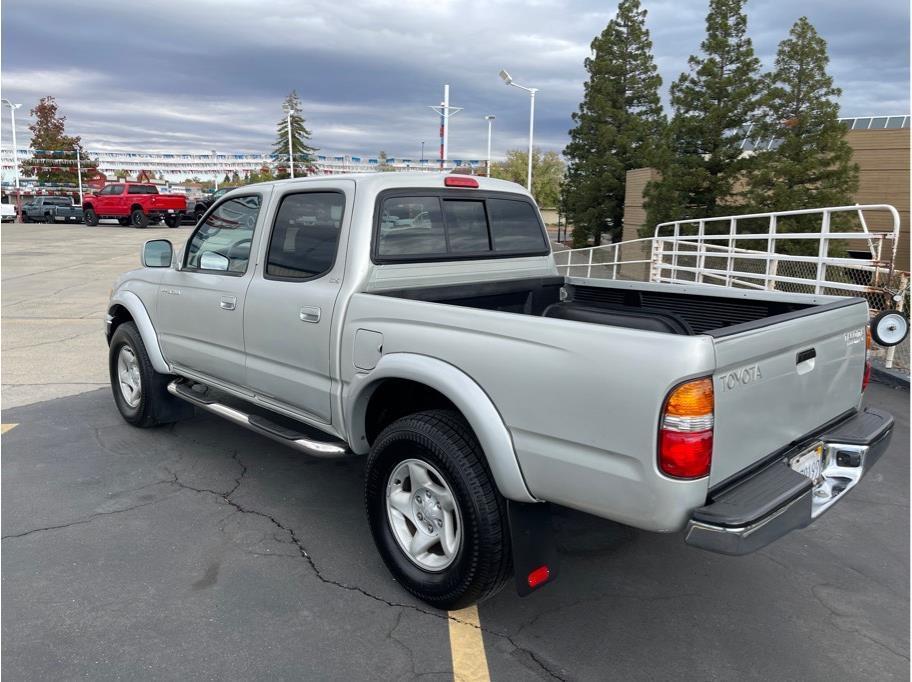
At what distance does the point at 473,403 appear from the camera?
2779mm

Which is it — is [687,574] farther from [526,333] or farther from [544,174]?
[544,174]

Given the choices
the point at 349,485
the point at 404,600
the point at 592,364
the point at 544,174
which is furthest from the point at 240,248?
the point at 544,174

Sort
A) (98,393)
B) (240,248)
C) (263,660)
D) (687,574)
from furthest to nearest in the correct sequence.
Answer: (98,393)
(240,248)
(687,574)
(263,660)

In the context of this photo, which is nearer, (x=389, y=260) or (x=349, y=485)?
(x=389, y=260)

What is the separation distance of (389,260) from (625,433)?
177 cm

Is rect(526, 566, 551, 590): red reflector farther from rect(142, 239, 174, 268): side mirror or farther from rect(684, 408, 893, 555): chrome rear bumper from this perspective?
rect(142, 239, 174, 268): side mirror

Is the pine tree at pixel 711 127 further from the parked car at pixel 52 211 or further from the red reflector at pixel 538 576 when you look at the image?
the parked car at pixel 52 211

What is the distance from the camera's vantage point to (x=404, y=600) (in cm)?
324

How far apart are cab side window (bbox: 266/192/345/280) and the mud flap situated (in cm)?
164

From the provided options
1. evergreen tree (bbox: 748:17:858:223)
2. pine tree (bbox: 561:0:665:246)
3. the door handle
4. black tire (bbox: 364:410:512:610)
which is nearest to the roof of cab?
the door handle

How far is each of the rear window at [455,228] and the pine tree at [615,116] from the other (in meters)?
23.7

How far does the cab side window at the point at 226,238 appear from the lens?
169 inches

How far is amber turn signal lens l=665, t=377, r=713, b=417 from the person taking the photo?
2.29 m

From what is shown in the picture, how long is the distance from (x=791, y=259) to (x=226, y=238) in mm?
6361
